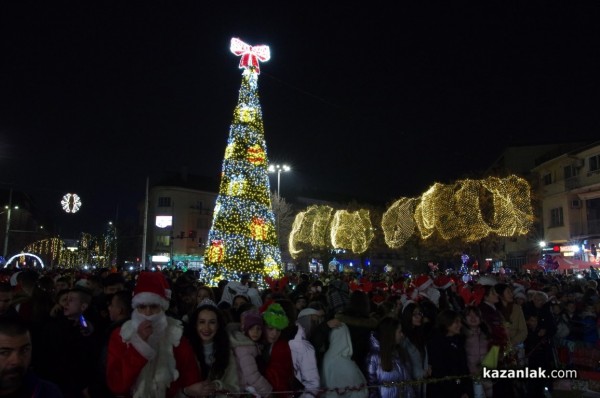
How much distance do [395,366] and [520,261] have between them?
43.7 m

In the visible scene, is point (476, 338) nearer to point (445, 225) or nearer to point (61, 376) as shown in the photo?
point (61, 376)

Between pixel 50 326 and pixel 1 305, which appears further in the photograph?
pixel 1 305

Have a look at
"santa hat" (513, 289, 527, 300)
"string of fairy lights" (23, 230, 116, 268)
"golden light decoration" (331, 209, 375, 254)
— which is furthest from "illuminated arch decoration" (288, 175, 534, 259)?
"string of fairy lights" (23, 230, 116, 268)

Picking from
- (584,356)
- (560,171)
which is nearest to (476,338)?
(584,356)

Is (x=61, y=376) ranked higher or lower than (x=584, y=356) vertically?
higher

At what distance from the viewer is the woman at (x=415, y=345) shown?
6058 millimetres

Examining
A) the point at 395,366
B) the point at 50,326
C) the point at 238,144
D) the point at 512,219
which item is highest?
the point at 238,144

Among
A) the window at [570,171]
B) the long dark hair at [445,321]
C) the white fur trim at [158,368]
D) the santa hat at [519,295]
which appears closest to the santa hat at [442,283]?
the santa hat at [519,295]

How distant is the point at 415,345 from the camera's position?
6324mm

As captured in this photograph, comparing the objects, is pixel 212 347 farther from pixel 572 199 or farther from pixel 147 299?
pixel 572 199

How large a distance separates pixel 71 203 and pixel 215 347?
22.3 m

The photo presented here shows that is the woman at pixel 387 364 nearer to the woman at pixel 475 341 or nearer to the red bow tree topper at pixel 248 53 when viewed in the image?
the woman at pixel 475 341

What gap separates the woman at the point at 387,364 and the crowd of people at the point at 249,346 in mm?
13

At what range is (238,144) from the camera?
2305 cm
